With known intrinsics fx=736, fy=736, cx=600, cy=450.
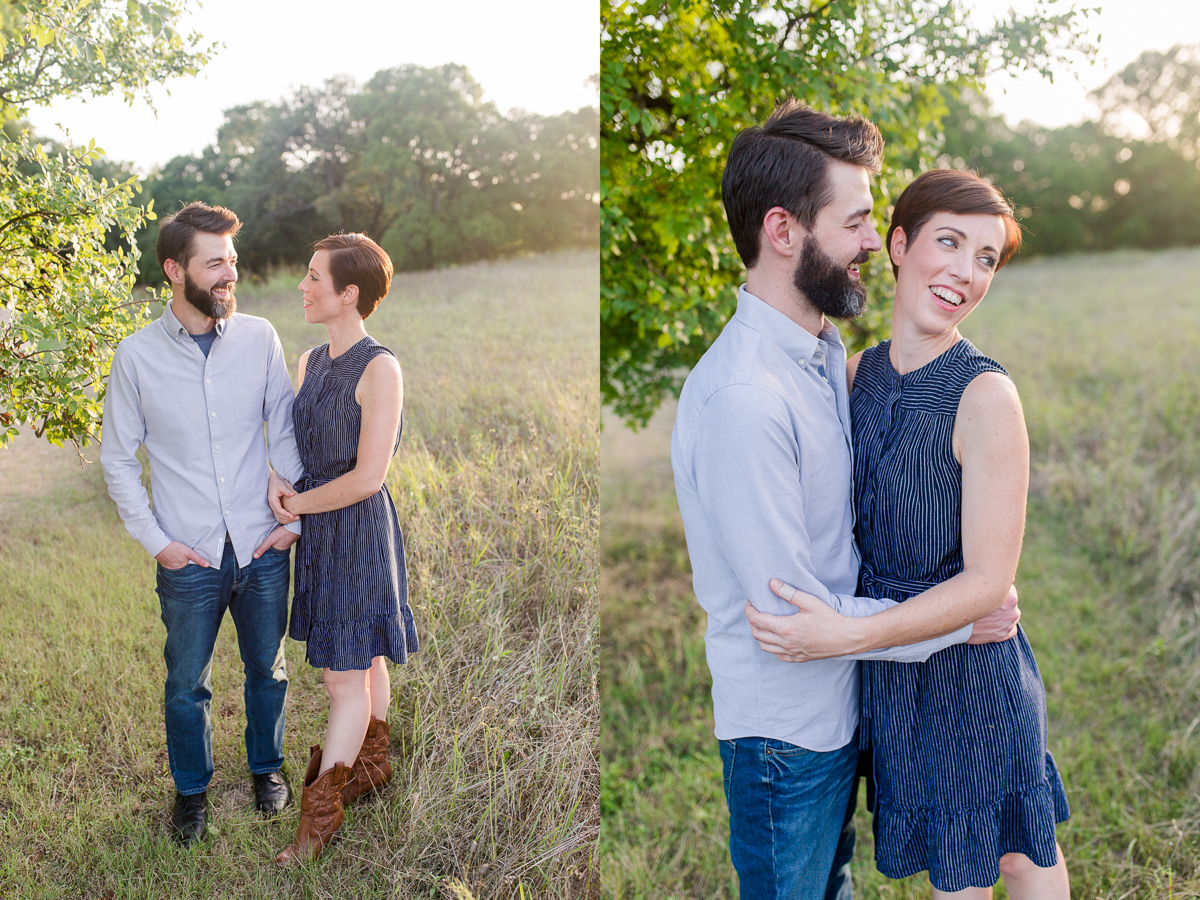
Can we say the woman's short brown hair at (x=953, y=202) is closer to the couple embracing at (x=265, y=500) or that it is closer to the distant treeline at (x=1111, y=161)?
the couple embracing at (x=265, y=500)

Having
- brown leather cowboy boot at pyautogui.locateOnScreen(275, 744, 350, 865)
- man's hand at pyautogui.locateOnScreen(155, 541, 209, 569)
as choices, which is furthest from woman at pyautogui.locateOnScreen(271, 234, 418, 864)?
man's hand at pyautogui.locateOnScreen(155, 541, 209, 569)

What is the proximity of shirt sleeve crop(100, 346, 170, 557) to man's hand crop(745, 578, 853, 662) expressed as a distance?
1.50 metres

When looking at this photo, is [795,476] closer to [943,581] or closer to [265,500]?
[943,581]

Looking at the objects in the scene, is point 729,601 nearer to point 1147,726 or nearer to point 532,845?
point 532,845

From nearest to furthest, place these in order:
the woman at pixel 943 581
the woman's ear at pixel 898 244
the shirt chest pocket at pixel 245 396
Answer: the woman at pixel 943 581
the woman's ear at pixel 898 244
the shirt chest pocket at pixel 245 396

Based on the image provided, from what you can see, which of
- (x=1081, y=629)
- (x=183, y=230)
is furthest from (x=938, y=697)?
(x=1081, y=629)

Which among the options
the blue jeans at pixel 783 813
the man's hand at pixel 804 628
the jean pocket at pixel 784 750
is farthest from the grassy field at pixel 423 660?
the man's hand at pixel 804 628

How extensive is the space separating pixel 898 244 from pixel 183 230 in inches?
68.1

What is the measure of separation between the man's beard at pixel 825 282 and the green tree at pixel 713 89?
126cm

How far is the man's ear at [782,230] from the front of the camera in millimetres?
1562

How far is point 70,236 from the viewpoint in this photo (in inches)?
70.8

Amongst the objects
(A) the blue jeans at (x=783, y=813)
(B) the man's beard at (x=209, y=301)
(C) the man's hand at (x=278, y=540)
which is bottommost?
(A) the blue jeans at (x=783, y=813)

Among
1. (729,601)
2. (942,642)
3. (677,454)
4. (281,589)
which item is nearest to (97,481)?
(281,589)

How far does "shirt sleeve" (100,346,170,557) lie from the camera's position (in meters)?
1.78
